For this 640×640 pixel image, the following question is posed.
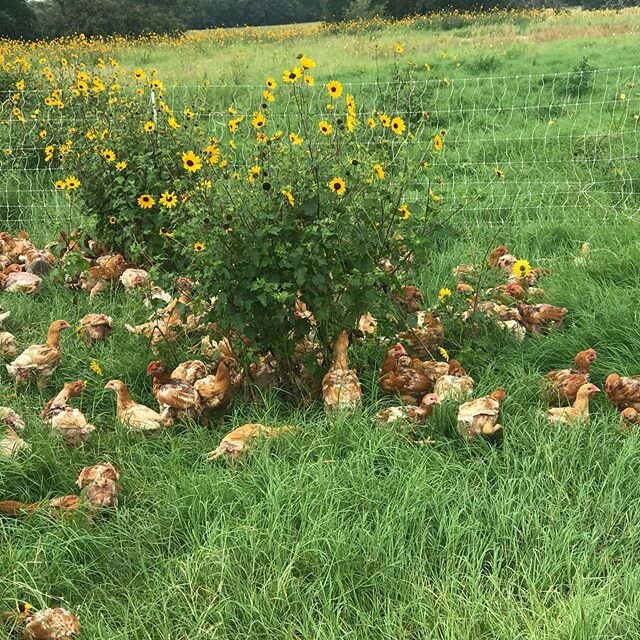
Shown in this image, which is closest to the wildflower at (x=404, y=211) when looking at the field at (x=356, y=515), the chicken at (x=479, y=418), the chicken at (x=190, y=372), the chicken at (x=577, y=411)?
the field at (x=356, y=515)

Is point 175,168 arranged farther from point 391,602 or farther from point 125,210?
point 391,602

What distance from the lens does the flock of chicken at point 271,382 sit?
270cm

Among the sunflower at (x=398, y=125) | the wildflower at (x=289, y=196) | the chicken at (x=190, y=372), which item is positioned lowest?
the chicken at (x=190, y=372)

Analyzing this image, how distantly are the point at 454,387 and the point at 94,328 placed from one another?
2.06m

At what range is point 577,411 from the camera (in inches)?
117

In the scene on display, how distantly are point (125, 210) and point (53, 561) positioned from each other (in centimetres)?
277

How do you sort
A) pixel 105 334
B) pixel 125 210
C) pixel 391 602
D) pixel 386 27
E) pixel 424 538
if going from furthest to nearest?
pixel 386 27
pixel 125 210
pixel 105 334
pixel 424 538
pixel 391 602

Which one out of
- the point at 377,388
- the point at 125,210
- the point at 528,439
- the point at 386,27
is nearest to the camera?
the point at 528,439

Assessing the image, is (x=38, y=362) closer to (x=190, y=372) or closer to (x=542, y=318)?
(x=190, y=372)

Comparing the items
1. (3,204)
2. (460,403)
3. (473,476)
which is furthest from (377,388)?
(3,204)

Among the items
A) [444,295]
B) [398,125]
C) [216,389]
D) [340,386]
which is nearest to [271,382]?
[216,389]

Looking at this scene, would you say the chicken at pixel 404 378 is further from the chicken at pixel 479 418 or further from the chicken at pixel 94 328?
the chicken at pixel 94 328

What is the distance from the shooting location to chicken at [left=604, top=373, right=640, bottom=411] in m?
3.03

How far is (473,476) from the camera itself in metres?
2.76
